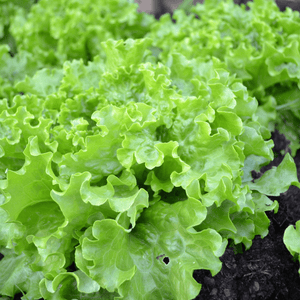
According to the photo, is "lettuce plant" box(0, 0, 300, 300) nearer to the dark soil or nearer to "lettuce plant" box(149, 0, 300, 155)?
the dark soil

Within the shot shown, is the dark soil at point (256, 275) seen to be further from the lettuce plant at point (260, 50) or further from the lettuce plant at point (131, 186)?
the lettuce plant at point (260, 50)

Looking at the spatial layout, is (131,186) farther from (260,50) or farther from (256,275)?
(260,50)

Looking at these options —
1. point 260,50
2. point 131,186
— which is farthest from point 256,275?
point 260,50

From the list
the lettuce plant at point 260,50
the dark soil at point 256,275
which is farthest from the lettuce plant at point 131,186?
the lettuce plant at point 260,50

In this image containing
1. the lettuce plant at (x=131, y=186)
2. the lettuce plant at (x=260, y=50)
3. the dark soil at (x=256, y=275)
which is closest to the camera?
the lettuce plant at (x=131, y=186)

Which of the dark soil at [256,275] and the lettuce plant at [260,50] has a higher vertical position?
the lettuce plant at [260,50]

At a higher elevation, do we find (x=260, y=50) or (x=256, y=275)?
(x=260, y=50)
